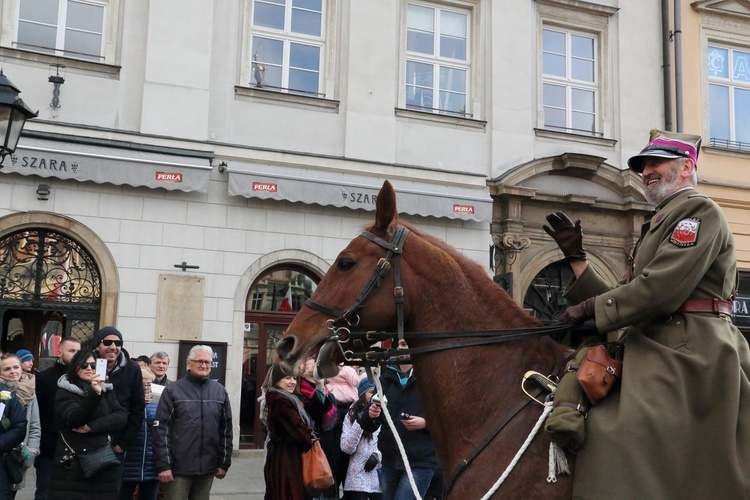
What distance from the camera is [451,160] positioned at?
Result: 46.9ft

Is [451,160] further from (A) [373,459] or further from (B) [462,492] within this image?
(B) [462,492]

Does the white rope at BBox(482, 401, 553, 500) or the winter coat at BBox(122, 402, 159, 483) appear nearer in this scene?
the white rope at BBox(482, 401, 553, 500)

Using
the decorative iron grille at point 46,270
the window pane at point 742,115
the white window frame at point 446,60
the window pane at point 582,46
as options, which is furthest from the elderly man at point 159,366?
the window pane at point 742,115

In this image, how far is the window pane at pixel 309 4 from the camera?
1389 cm

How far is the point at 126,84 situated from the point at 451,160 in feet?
18.6

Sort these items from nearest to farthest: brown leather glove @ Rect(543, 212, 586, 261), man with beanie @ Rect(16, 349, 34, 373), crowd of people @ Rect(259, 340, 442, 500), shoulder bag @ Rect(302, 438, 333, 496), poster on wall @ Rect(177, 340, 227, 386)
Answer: brown leather glove @ Rect(543, 212, 586, 261) < shoulder bag @ Rect(302, 438, 333, 496) < crowd of people @ Rect(259, 340, 442, 500) < man with beanie @ Rect(16, 349, 34, 373) < poster on wall @ Rect(177, 340, 227, 386)

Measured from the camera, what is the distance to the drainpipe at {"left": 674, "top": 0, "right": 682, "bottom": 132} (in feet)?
52.3

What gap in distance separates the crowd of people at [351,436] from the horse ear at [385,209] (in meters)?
2.30

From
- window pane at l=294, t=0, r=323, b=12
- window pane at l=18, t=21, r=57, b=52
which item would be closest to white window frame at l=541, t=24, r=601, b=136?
window pane at l=294, t=0, r=323, b=12

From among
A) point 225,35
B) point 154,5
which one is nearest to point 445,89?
point 225,35

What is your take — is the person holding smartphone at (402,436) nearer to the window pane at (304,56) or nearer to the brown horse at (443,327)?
the brown horse at (443,327)

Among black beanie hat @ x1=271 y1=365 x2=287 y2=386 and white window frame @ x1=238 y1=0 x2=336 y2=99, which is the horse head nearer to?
black beanie hat @ x1=271 y1=365 x2=287 y2=386

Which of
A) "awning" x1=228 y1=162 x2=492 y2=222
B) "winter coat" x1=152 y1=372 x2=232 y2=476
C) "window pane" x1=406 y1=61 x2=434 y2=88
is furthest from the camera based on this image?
"window pane" x1=406 y1=61 x2=434 y2=88

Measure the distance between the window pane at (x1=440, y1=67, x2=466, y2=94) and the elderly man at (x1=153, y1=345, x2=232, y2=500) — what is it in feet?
29.1
